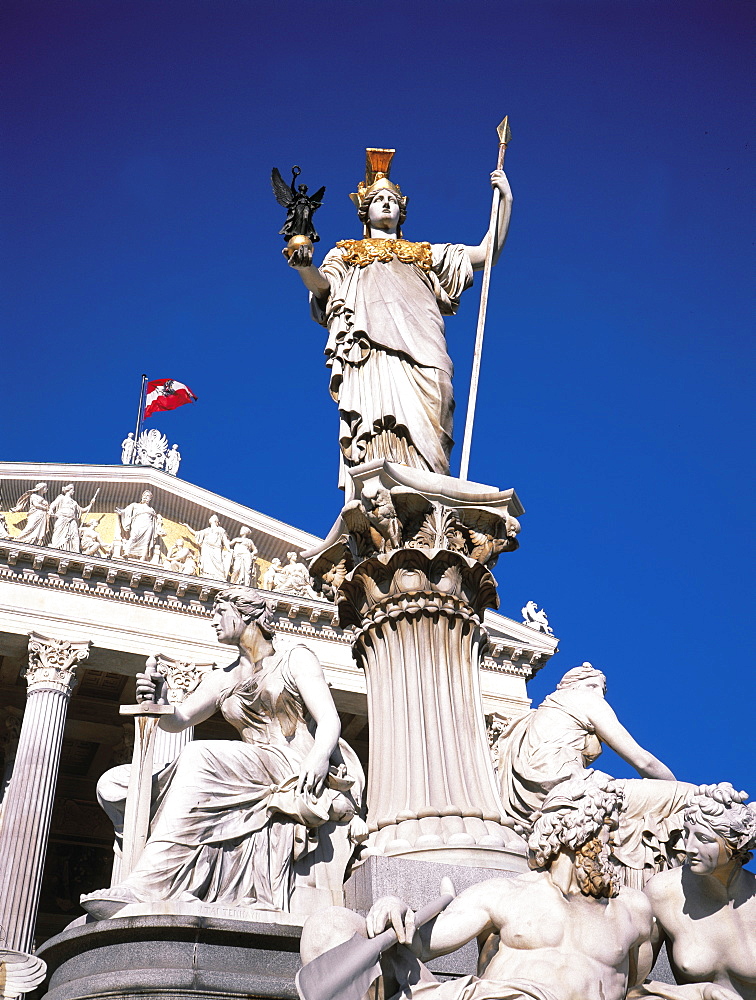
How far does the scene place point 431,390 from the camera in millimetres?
7617

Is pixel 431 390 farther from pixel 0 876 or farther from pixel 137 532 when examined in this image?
pixel 137 532

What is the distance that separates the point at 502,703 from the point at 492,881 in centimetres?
2356

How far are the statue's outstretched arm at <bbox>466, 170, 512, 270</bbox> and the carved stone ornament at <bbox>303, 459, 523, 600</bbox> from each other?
2339mm

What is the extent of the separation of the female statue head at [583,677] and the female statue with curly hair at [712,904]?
2.77 meters

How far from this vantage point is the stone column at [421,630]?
6.05 meters

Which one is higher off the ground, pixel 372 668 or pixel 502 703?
pixel 502 703

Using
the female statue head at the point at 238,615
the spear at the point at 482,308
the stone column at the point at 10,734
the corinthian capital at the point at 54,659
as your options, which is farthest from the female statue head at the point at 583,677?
the stone column at the point at 10,734

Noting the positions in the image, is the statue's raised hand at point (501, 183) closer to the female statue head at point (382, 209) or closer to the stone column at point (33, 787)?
the female statue head at point (382, 209)

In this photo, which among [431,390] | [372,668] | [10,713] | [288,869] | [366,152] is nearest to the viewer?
[288,869]

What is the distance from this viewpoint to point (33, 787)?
21.8m

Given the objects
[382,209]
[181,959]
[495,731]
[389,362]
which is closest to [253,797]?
[181,959]

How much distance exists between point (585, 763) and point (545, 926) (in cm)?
305

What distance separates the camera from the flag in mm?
32781

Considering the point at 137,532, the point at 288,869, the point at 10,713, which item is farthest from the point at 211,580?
the point at 288,869
